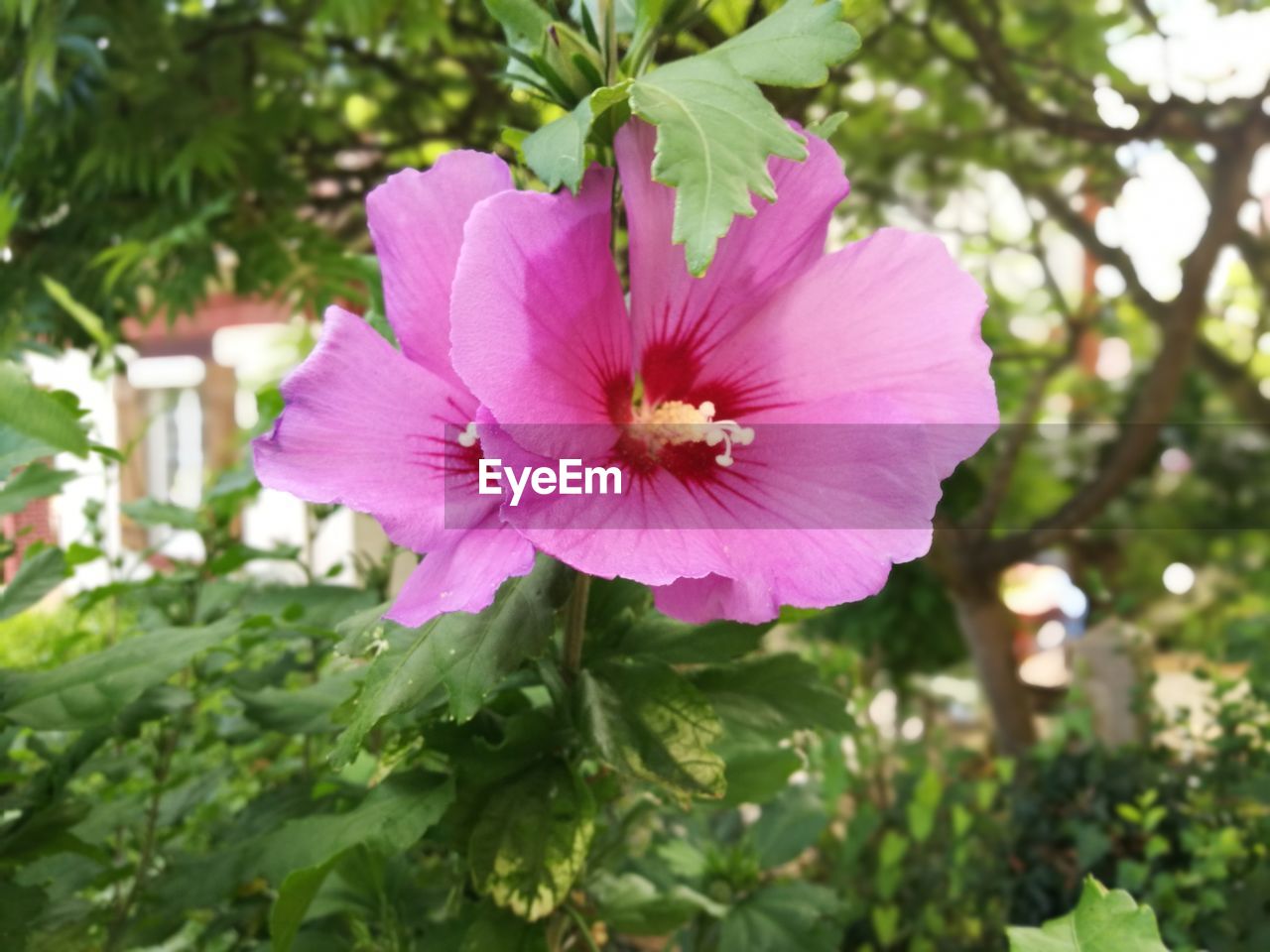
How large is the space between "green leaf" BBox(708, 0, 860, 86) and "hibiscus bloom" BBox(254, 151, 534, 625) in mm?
73

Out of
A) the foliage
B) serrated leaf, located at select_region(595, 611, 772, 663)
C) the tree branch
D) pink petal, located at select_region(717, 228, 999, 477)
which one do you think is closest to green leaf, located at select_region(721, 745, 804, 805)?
the foliage

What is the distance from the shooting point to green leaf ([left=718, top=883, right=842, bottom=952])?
0.47 meters

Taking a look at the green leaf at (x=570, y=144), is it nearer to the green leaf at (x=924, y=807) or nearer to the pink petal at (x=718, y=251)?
the pink petal at (x=718, y=251)

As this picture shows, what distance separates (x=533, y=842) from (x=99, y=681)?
0.17 meters

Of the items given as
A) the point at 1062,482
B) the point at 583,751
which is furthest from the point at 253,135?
the point at 1062,482

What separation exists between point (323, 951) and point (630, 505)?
26 cm

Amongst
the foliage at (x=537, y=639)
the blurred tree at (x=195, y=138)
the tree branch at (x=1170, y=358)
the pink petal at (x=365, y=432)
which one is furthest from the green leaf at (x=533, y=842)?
the tree branch at (x=1170, y=358)

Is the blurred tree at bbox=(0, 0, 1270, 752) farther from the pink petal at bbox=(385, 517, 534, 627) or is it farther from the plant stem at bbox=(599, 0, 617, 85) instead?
the pink petal at bbox=(385, 517, 534, 627)

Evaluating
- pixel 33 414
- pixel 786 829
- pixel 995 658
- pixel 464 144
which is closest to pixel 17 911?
pixel 33 414

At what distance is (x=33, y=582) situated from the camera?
16.2 inches

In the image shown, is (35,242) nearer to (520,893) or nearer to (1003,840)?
(520,893)

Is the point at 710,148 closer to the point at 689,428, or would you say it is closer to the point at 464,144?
the point at 689,428

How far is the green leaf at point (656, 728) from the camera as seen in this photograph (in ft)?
0.99

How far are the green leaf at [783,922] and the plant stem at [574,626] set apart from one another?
22cm
